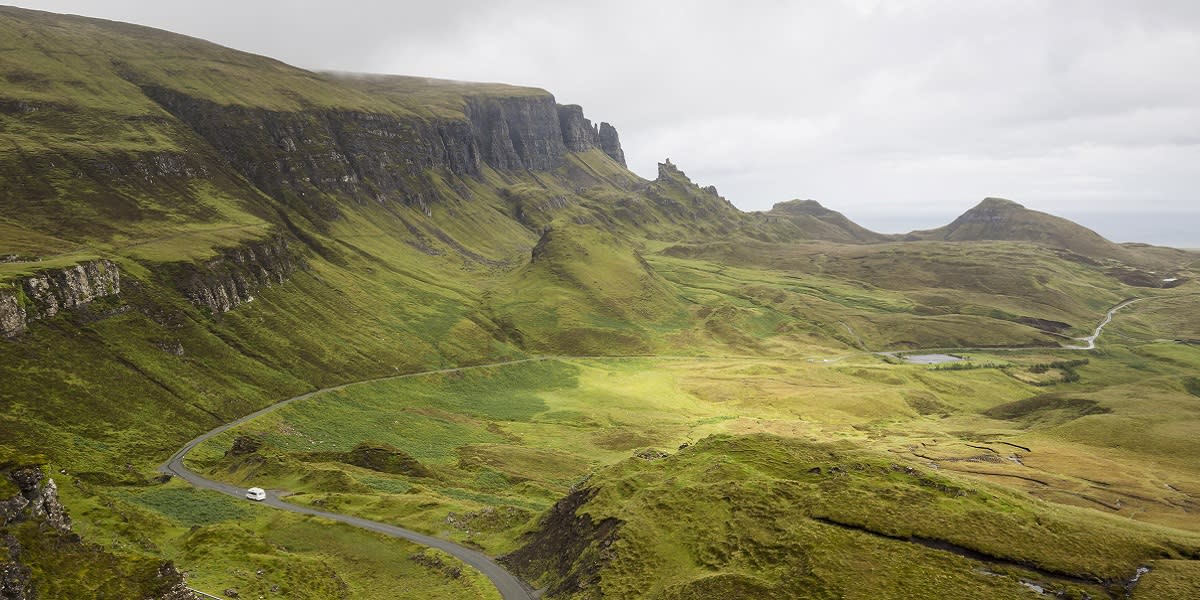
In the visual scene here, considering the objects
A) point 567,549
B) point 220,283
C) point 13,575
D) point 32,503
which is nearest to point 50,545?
point 32,503

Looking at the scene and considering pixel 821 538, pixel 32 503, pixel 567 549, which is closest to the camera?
pixel 32 503

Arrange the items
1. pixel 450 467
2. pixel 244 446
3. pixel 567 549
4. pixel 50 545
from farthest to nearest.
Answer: pixel 450 467
pixel 244 446
pixel 567 549
pixel 50 545

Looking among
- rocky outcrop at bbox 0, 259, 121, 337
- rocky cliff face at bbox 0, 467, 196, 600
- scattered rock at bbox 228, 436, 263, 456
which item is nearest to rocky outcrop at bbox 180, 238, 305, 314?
rocky outcrop at bbox 0, 259, 121, 337

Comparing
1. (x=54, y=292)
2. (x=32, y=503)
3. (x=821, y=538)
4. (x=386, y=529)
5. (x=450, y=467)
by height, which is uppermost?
(x=54, y=292)

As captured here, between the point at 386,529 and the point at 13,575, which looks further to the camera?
the point at 386,529

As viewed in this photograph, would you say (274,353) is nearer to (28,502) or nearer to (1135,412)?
(28,502)

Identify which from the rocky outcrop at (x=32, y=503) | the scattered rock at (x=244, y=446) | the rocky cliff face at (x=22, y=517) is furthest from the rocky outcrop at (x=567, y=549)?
the scattered rock at (x=244, y=446)

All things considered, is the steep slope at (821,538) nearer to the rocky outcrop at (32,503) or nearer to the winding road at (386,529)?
the winding road at (386,529)

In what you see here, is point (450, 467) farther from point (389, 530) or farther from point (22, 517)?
point (22, 517)
